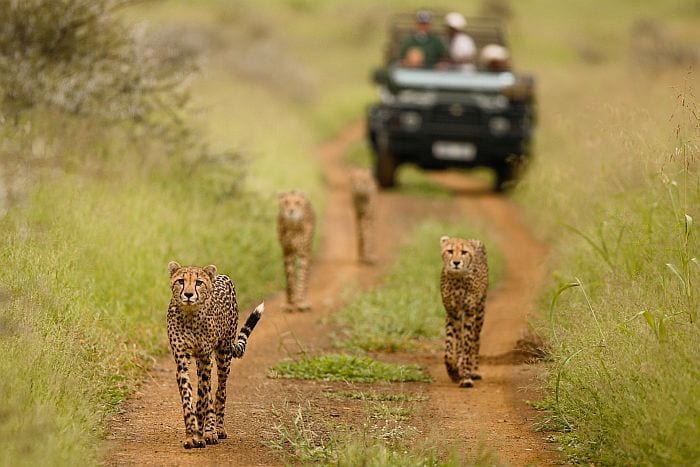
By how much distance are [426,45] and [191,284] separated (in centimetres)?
1315

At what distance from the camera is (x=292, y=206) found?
450 inches

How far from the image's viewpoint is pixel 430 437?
716 cm

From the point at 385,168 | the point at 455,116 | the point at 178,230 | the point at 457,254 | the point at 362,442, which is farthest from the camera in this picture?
the point at 385,168

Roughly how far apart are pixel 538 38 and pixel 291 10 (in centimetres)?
1017

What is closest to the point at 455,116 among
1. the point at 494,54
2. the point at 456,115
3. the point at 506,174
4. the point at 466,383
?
the point at 456,115

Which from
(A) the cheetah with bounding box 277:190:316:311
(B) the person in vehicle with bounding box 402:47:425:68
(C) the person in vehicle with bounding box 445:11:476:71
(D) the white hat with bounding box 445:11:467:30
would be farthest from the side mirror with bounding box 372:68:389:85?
(A) the cheetah with bounding box 277:190:316:311

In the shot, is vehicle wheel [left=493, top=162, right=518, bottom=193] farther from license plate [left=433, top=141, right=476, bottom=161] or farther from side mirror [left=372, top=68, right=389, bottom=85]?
side mirror [left=372, top=68, right=389, bottom=85]

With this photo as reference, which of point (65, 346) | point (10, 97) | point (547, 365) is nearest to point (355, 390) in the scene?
point (547, 365)

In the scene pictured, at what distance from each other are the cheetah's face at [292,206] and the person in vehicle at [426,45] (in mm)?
8140

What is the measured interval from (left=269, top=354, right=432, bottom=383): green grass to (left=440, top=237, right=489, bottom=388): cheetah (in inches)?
12.6

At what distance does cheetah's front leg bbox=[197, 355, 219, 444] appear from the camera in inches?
273

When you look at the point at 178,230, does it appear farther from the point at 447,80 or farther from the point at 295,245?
the point at 447,80

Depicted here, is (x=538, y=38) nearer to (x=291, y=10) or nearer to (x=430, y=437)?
(x=291, y=10)

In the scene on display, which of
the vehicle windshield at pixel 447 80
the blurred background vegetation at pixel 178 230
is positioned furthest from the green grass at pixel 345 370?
the vehicle windshield at pixel 447 80
